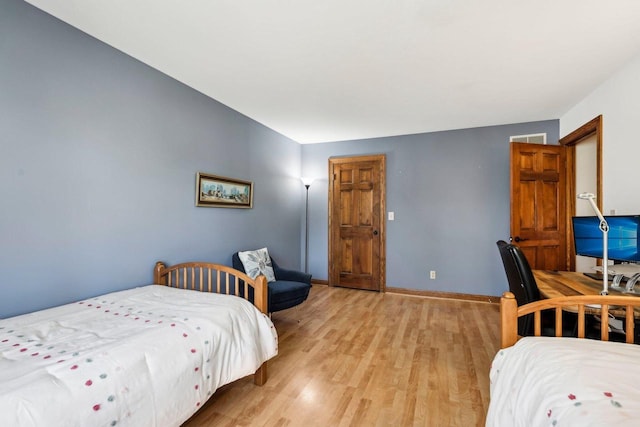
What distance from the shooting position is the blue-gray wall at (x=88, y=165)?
156 cm

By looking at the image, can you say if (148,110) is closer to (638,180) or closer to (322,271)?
(322,271)

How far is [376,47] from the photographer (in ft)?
6.48

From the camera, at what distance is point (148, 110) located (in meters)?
2.25

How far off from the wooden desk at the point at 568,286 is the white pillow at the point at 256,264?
7.98ft

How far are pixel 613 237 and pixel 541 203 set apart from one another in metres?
1.56

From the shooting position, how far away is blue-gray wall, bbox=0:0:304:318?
1.56 metres

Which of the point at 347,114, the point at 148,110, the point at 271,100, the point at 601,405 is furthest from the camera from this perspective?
the point at 347,114

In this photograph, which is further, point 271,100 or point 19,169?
point 271,100

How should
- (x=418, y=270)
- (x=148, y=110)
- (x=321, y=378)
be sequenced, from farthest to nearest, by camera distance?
(x=418, y=270)
(x=148, y=110)
(x=321, y=378)

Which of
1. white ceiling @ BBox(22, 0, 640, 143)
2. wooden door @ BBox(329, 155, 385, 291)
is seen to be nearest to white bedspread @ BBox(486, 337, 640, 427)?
white ceiling @ BBox(22, 0, 640, 143)

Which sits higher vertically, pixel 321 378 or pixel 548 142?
pixel 548 142

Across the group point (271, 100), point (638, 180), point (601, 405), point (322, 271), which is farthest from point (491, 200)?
point (601, 405)

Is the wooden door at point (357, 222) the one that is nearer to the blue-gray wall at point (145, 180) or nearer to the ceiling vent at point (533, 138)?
the blue-gray wall at point (145, 180)

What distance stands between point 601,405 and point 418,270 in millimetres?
3336
